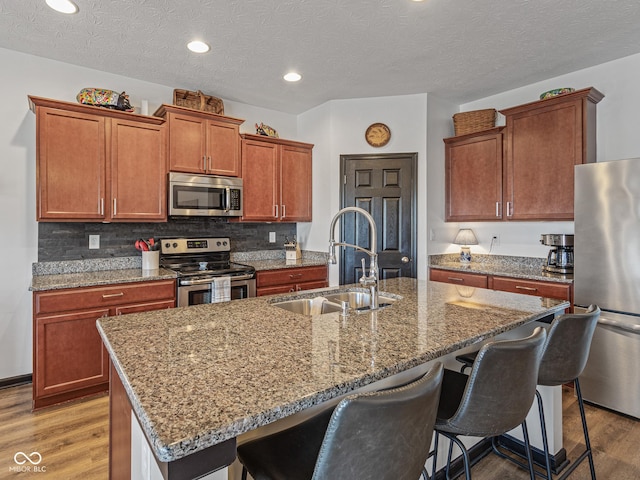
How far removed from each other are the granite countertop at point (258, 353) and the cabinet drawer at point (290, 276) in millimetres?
1646

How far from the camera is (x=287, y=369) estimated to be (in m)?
1.00

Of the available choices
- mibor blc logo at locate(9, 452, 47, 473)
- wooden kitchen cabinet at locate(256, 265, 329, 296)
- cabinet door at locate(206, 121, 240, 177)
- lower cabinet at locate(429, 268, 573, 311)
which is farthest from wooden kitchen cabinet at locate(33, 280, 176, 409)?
lower cabinet at locate(429, 268, 573, 311)

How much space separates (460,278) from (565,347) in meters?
2.07

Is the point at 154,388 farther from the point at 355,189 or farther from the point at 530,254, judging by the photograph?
the point at 530,254

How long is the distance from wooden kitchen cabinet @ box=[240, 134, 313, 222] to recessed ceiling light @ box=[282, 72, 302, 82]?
693mm

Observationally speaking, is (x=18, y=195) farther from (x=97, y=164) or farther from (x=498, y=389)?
(x=498, y=389)

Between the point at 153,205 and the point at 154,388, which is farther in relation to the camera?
the point at 153,205

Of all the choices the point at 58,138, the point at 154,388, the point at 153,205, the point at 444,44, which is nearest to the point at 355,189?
the point at 444,44

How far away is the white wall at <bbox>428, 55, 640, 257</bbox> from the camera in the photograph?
2.97 metres

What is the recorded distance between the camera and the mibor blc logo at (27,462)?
6.33 ft

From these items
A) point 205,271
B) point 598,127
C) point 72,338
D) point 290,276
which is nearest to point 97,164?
point 205,271

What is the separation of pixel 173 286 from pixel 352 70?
7.96 ft

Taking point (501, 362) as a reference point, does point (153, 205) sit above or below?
above

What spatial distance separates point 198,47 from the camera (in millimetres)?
2787
